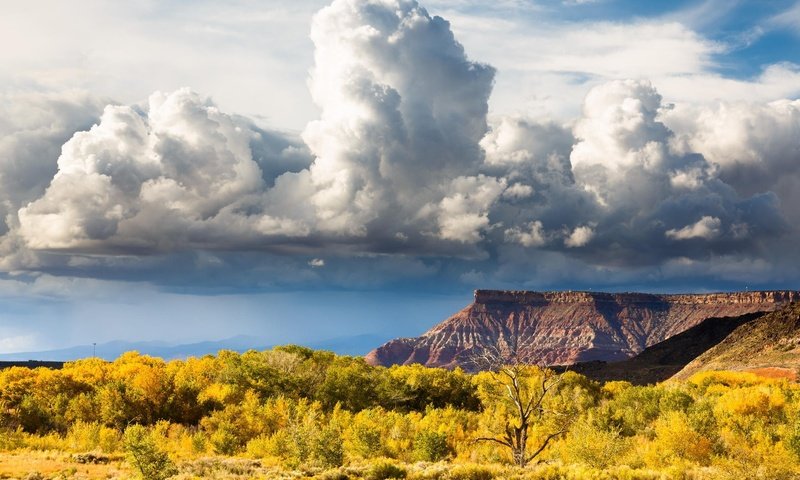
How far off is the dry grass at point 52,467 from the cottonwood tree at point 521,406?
2076 centimetres

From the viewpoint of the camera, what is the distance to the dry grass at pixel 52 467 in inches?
1457

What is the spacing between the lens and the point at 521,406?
140 ft

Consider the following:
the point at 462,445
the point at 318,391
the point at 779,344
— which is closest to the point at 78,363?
the point at 318,391

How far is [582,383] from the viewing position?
10381cm

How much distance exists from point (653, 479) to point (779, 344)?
113142mm

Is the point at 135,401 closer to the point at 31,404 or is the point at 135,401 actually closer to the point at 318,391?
the point at 31,404

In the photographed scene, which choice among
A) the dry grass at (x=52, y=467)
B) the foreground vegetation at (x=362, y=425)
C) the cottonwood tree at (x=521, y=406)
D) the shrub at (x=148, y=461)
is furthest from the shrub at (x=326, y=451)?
the dry grass at (x=52, y=467)

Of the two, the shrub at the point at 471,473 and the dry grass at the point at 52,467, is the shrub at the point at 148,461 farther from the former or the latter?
the shrub at the point at 471,473

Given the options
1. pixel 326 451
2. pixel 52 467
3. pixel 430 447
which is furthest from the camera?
pixel 430 447

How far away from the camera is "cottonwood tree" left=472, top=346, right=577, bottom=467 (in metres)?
41.2

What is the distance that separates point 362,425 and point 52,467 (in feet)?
72.0

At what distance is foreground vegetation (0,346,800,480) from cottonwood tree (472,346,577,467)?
0.32m

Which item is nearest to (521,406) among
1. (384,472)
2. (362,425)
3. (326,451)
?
(384,472)

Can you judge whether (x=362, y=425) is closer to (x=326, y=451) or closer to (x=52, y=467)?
(x=326, y=451)
